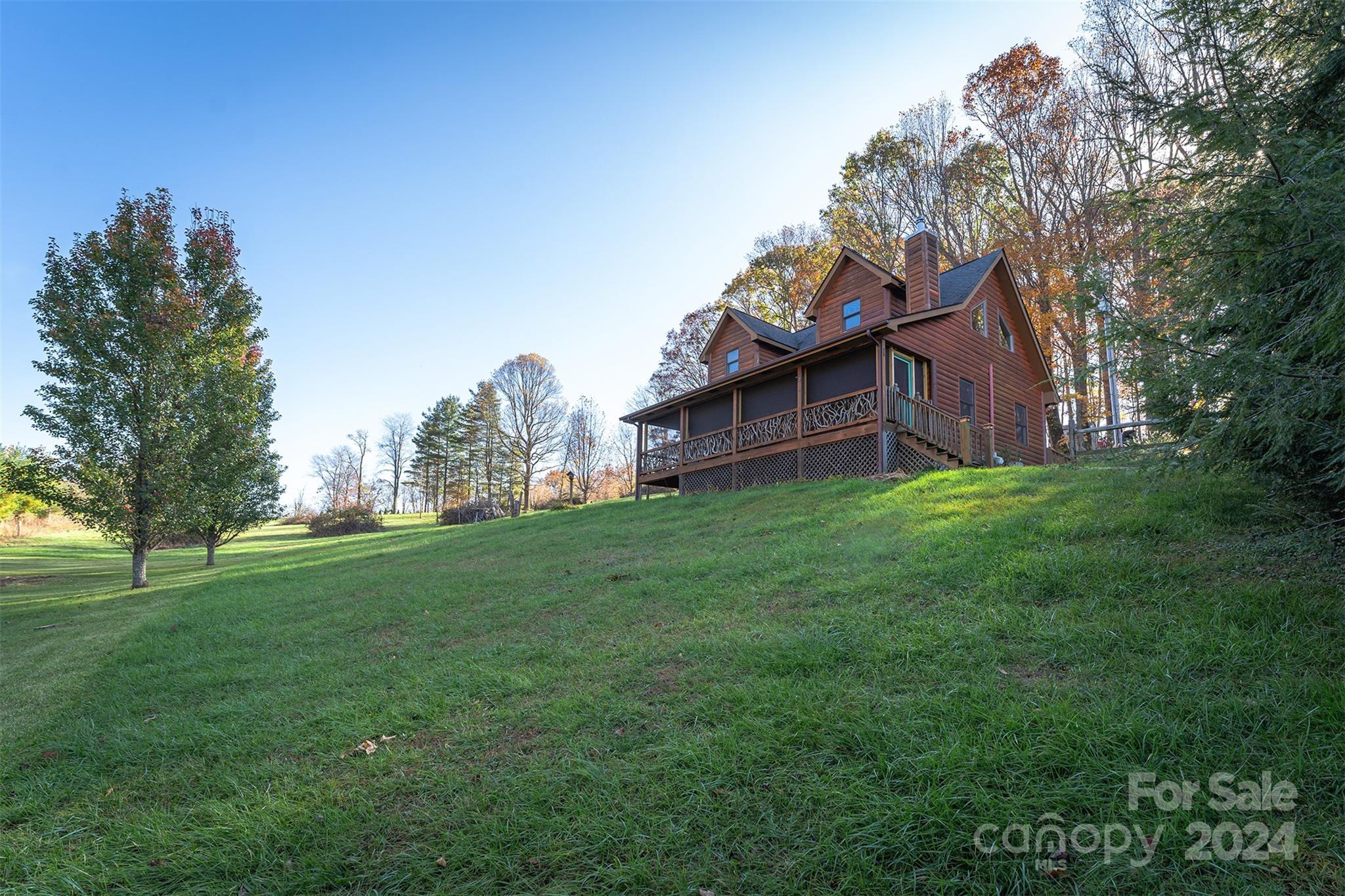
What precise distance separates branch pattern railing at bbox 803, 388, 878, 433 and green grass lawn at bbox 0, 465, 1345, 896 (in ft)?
24.4

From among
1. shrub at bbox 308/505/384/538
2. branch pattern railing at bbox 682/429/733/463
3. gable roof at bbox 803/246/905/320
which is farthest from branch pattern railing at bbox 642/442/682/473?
shrub at bbox 308/505/384/538

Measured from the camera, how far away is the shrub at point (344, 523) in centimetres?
3403

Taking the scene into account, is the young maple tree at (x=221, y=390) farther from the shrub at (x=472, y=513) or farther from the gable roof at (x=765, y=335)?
the shrub at (x=472, y=513)

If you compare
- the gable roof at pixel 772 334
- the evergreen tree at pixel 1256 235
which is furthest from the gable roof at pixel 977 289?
the evergreen tree at pixel 1256 235

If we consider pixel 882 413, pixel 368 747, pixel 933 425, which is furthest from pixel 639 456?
pixel 368 747

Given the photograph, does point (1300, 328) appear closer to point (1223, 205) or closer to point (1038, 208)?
point (1223, 205)

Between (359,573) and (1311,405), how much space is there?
514 inches

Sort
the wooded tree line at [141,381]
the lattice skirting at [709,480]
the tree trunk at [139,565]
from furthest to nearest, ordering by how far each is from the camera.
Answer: the lattice skirting at [709,480]
the tree trunk at [139,565]
the wooded tree line at [141,381]

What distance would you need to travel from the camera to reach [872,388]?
14445mm

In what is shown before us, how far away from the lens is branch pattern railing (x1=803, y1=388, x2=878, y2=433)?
13906 mm

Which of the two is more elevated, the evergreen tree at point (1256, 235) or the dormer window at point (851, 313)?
the dormer window at point (851, 313)

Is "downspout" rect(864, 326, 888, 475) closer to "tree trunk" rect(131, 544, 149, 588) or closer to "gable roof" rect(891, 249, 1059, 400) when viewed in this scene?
"gable roof" rect(891, 249, 1059, 400)

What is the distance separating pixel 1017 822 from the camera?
7.00 ft

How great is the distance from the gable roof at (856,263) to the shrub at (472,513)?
23.7 meters
